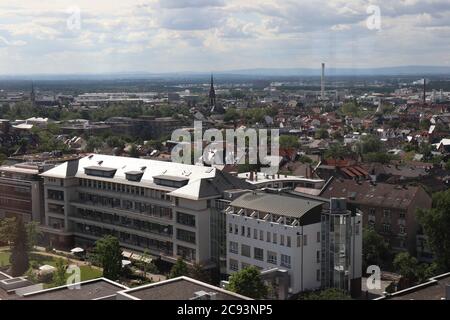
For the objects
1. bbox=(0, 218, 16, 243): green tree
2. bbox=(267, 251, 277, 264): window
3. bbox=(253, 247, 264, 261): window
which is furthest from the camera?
bbox=(0, 218, 16, 243): green tree

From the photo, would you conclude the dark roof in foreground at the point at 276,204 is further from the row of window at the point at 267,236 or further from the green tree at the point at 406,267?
the green tree at the point at 406,267

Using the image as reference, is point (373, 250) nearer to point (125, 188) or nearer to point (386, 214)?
point (386, 214)

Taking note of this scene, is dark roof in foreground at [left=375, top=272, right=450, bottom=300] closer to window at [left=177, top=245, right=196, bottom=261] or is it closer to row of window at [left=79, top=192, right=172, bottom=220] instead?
window at [left=177, top=245, right=196, bottom=261]

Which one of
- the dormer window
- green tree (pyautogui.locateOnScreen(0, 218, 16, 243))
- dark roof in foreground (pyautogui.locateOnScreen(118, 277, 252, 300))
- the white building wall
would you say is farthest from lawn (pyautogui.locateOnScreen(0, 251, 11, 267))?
dark roof in foreground (pyautogui.locateOnScreen(118, 277, 252, 300))

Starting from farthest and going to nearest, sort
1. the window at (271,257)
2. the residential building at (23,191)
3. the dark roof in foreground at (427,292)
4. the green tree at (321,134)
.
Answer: the green tree at (321,134) → the residential building at (23,191) → the window at (271,257) → the dark roof in foreground at (427,292)

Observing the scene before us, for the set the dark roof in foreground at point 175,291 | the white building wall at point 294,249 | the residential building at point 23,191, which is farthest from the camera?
the residential building at point 23,191

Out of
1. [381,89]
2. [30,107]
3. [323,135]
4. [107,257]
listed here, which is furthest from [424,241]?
[381,89]

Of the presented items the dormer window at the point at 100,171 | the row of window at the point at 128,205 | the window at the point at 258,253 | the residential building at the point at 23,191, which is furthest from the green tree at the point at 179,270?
the residential building at the point at 23,191
